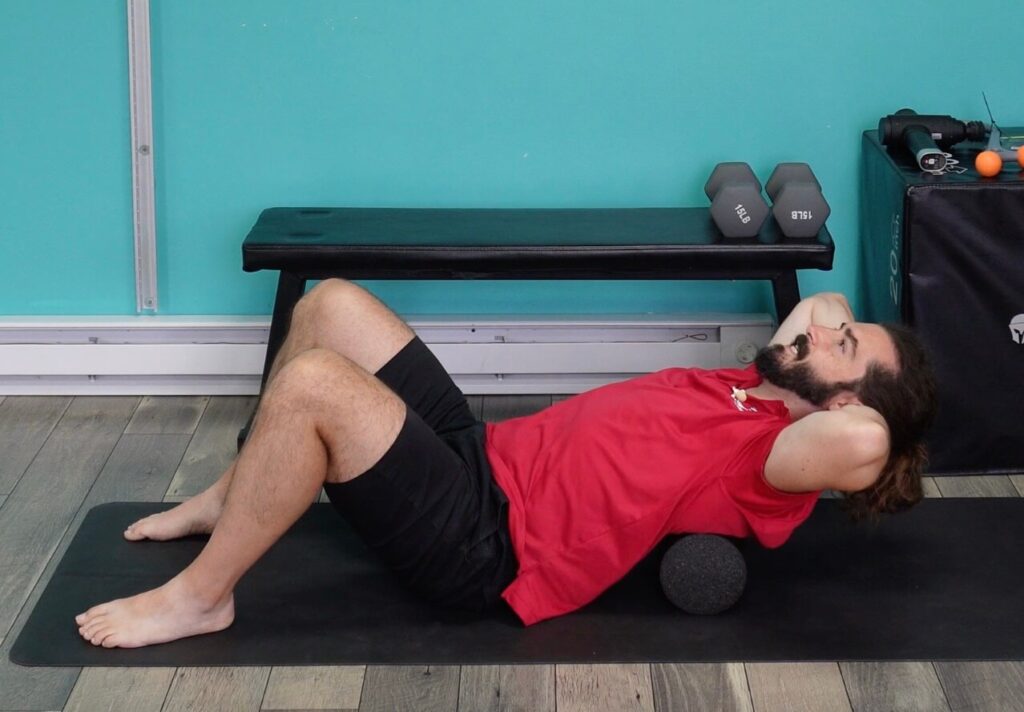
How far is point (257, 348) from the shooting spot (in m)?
3.01

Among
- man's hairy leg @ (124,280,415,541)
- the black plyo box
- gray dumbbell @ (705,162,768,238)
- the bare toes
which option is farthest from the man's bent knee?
the black plyo box

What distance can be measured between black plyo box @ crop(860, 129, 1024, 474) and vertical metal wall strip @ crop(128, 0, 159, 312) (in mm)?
1534

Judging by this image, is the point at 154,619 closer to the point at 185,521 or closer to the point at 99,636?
the point at 99,636

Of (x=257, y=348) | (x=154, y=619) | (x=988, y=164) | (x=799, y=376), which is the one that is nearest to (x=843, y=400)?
(x=799, y=376)

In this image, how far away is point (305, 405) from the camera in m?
1.98

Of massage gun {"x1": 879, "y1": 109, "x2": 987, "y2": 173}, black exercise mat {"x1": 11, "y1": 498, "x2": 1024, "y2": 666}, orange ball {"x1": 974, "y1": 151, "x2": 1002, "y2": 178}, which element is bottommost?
black exercise mat {"x1": 11, "y1": 498, "x2": 1024, "y2": 666}

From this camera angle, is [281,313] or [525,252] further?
[281,313]

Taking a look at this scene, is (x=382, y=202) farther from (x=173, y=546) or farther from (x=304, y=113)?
(x=173, y=546)

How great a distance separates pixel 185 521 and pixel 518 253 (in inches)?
31.9

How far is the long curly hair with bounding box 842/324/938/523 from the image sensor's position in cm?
212

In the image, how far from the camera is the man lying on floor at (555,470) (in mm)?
2006

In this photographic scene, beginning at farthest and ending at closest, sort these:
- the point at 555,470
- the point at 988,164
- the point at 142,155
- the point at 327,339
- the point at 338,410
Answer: the point at 142,155 < the point at 988,164 < the point at 327,339 < the point at 555,470 < the point at 338,410

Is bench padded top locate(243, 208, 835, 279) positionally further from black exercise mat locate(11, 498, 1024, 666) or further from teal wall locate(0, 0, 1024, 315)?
black exercise mat locate(11, 498, 1024, 666)

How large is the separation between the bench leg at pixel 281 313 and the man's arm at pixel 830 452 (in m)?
1.09
